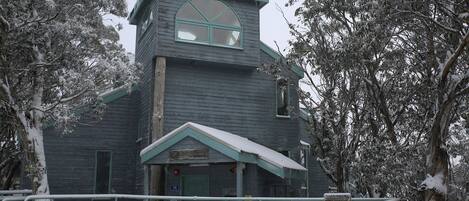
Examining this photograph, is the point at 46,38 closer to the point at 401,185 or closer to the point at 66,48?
the point at 66,48

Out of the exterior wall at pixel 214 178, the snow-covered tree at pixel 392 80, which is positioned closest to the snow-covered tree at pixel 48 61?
the exterior wall at pixel 214 178

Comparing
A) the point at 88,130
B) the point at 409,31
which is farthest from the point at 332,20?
the point at 88,130

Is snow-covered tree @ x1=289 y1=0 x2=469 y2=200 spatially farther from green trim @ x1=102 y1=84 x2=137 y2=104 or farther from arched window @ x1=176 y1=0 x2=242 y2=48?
green trim @ x1=102 y1=84 x2=137 y2=104

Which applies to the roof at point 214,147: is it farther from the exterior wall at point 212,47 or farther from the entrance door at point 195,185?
the exterior wall at point 212,47

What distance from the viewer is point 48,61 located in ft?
43.0

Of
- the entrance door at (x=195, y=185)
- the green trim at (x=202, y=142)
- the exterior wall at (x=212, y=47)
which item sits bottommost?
the entrance door at (x=195, y=185)

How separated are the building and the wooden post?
3 centimetres

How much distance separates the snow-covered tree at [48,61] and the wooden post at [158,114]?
5.13ft

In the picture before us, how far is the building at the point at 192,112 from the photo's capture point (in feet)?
52.6

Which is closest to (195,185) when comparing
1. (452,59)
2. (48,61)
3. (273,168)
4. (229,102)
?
(229,102)

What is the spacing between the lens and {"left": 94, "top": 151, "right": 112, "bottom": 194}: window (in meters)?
16.6

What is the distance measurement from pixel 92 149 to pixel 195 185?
12.4ft

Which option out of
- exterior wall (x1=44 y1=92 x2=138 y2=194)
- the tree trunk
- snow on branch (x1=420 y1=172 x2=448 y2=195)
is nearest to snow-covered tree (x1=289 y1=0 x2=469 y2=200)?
snow on branch (x1=420 y1=172 x2=448 y2=195)

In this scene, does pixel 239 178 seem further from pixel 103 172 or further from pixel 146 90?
pixel 103 172
